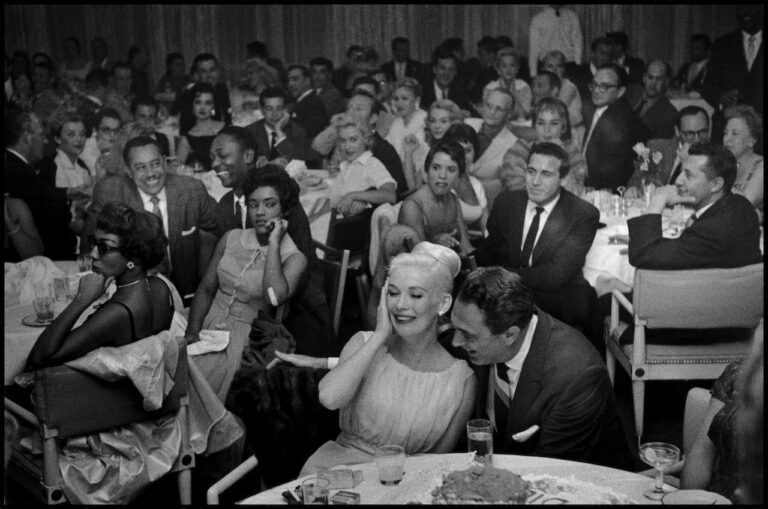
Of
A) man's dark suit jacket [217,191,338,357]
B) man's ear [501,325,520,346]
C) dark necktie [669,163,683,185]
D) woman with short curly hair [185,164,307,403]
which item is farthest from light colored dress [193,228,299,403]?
dark necktie [669,163,683,185]

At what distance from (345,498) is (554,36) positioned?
351 centimetres

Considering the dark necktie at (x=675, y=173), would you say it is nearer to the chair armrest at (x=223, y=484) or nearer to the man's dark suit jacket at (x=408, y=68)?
the man's dark suit jacket at (x=408, y=68)

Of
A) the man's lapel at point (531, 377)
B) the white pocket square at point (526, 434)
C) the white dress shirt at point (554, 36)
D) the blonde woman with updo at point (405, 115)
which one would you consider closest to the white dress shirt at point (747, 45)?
the white dress shirt at point (554, 36)

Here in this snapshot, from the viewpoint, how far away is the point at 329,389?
314 cm

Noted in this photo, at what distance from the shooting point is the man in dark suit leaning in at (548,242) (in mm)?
4645

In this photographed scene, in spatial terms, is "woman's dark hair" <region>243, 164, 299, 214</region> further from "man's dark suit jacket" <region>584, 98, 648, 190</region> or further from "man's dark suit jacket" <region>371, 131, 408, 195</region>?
"man's dark suit jacket" <region>584, 98, 648, 190</region>

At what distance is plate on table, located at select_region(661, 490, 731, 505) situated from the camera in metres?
2.32

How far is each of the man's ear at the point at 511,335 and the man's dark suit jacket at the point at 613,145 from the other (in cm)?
216

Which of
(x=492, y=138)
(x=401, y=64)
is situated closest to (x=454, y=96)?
(x=492, y=138)

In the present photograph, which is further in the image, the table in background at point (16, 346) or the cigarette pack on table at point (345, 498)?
the table in background at point (16, 346)

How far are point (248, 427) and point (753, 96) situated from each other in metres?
3.34

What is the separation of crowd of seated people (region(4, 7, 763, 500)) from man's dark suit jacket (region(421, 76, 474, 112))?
2 centimetres

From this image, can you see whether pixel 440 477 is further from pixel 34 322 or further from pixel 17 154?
pixel 17 154

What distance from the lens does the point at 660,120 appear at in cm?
503
